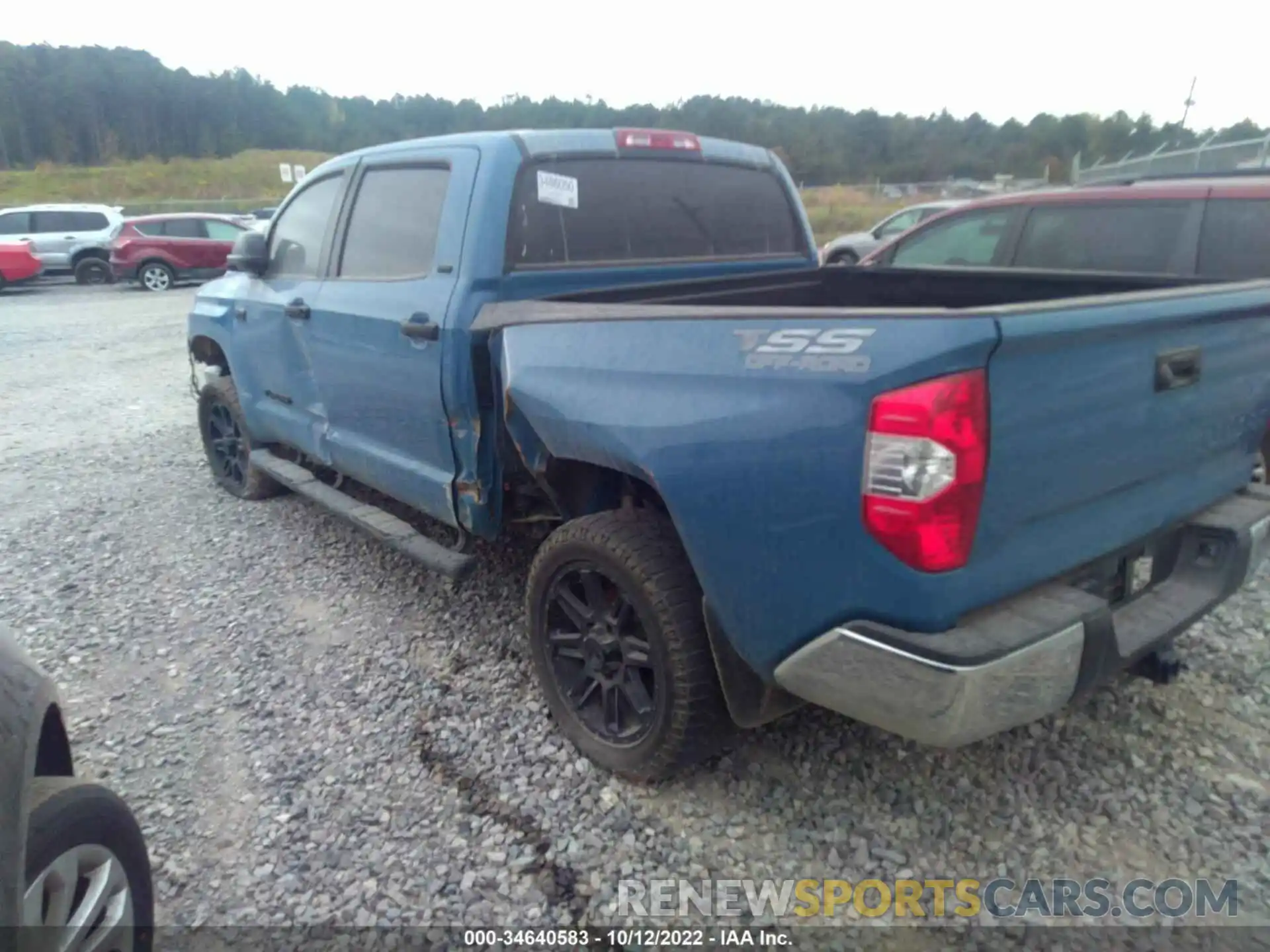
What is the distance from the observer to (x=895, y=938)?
2.28 metres

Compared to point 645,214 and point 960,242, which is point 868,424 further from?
point 960,242

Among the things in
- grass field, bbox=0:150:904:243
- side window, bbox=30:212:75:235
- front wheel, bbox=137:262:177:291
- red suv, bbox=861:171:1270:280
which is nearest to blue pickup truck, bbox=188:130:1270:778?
red suv, bbox=861:171:1270:280

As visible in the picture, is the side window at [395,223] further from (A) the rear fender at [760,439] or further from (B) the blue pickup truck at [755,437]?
(A) the rear fender at [760,439]

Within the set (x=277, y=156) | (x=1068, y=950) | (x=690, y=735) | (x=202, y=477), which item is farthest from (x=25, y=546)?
(x=277, y=156)

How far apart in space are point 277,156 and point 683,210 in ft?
201

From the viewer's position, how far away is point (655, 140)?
12.4 ft

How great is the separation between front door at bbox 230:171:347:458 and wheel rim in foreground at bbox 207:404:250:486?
509 mm

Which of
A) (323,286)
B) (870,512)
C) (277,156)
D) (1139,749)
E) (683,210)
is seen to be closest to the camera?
(870,512)

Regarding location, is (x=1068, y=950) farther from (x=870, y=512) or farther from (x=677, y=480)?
(x=677, y=480)

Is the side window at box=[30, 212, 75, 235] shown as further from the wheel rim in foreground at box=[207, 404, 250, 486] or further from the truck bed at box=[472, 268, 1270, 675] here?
the truck bed at box=[472, 268, 1270, 675]

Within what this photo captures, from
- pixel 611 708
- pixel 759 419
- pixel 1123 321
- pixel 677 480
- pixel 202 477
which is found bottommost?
pixel 202 477

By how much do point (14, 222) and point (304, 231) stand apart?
64.7 ft

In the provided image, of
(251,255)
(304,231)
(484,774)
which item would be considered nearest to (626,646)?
(484,774)

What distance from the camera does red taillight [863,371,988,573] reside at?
6.22ft
